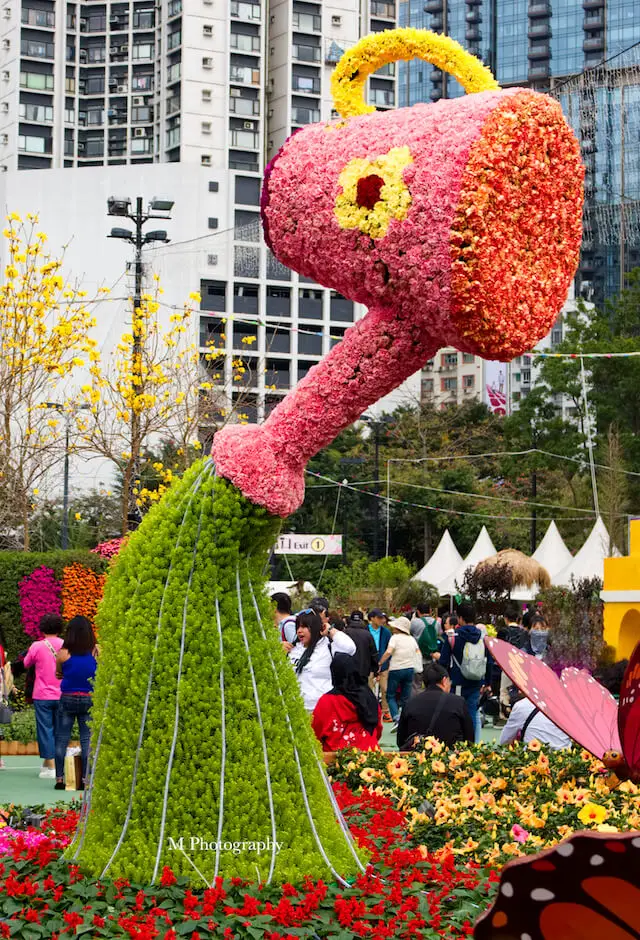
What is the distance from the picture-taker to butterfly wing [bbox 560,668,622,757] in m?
4.85

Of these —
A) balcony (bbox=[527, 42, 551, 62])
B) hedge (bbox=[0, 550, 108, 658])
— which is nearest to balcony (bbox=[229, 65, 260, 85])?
balcony (bbox=[527, 42, 551, 62])

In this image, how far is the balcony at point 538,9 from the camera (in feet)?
308

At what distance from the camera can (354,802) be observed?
7.96m

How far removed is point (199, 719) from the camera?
5652 mm

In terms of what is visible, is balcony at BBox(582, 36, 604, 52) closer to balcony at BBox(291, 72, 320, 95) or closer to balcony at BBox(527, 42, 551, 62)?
balcony at BBox(527, 42, 551, 62)

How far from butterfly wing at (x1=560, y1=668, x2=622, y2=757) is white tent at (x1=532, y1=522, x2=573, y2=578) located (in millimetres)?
27120

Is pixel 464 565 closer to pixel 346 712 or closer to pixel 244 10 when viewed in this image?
pixel 346 712

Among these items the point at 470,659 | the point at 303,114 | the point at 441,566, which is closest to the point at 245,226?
the point at 303,114

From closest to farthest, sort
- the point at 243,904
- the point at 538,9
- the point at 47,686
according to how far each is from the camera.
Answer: the point at 243,904, the point at 47,686, the point at 538,9

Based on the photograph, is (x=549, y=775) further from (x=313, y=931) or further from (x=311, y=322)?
(x=311, y=322)

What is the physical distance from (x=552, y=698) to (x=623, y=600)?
14843 mm

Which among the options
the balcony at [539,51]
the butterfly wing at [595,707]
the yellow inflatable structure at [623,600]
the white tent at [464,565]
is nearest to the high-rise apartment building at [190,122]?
the balcony at [539,51]

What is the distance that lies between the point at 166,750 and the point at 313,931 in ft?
3.51

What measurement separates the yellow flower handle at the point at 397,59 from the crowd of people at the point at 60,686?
193 inches
